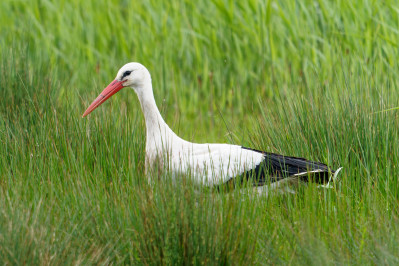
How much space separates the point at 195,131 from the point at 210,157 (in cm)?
84

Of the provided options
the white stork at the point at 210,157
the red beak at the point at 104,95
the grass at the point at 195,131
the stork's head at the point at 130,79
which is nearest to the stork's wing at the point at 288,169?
the white stork at the point at 210,157

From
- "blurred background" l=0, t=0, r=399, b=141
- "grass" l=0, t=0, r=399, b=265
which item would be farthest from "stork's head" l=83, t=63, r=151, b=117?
"blurred background" l=0, t=0, r=399, b=141

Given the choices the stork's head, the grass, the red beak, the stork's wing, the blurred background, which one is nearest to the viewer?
the grass

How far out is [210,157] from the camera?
3824 mm

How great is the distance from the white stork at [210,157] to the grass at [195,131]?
124mm

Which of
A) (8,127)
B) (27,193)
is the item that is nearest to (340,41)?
(8,127)

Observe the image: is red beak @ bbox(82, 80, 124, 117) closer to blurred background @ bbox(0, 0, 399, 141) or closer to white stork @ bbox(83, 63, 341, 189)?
white stork @ bbox(83, 63, 341, 189)

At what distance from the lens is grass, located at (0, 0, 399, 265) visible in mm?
3141

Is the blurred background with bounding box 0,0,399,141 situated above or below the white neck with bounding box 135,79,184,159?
above

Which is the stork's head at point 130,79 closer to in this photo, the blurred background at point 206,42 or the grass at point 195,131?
the grass at point 195,131

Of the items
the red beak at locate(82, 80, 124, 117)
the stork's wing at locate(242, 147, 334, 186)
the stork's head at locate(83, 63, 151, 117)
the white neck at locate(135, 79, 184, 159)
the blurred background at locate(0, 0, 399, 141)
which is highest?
the blurred background at locate(0, 0, 399, 141)

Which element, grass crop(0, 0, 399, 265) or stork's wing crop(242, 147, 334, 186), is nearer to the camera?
grass crop(0, 0, 399, 265)

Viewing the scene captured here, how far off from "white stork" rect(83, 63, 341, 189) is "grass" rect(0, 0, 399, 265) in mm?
124

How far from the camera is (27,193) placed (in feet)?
12.1
